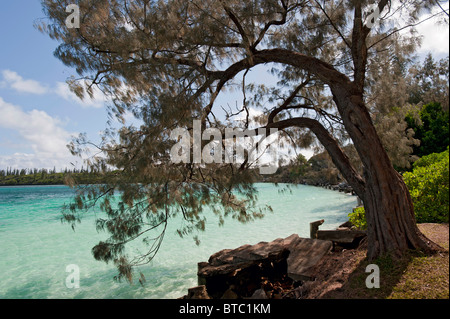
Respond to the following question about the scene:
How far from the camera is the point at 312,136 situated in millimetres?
5102

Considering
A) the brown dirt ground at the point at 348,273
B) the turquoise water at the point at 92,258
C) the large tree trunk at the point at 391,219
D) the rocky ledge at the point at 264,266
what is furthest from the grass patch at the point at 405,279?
the turquoise water at the point at 92,258

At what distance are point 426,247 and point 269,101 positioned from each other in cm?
338

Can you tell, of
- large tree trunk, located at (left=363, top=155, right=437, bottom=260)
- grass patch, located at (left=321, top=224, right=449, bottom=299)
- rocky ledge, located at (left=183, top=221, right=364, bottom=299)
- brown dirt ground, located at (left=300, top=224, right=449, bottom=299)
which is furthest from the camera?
rocky ledge, located at (left=183, top=221, right=364, bottom=299)

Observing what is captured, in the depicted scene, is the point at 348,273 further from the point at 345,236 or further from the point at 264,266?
the point at 264,266

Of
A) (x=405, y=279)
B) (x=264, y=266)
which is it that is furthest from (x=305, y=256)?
(x=405, y=279)

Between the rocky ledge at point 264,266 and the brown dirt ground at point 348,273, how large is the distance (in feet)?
0.67

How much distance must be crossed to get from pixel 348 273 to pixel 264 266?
1.46 metres

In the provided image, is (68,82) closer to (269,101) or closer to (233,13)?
(233,13)

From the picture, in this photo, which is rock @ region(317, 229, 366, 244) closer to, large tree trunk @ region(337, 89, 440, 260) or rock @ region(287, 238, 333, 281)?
rock @ region(287, 238, 333, 281)

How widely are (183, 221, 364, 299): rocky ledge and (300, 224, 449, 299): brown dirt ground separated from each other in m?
0.20

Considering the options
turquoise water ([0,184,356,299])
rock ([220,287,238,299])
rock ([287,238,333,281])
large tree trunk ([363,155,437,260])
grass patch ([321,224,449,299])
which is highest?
large tree trunk ([363,155,437,260])

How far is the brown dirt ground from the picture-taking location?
104 inches

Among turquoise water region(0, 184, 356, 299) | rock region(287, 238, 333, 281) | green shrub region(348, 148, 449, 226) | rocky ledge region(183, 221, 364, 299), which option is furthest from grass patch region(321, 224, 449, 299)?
turquoise water region(0, 184, 356, 299)

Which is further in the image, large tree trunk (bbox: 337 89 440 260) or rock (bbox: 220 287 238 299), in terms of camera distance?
rock (bbox: 220 287 238 299)
